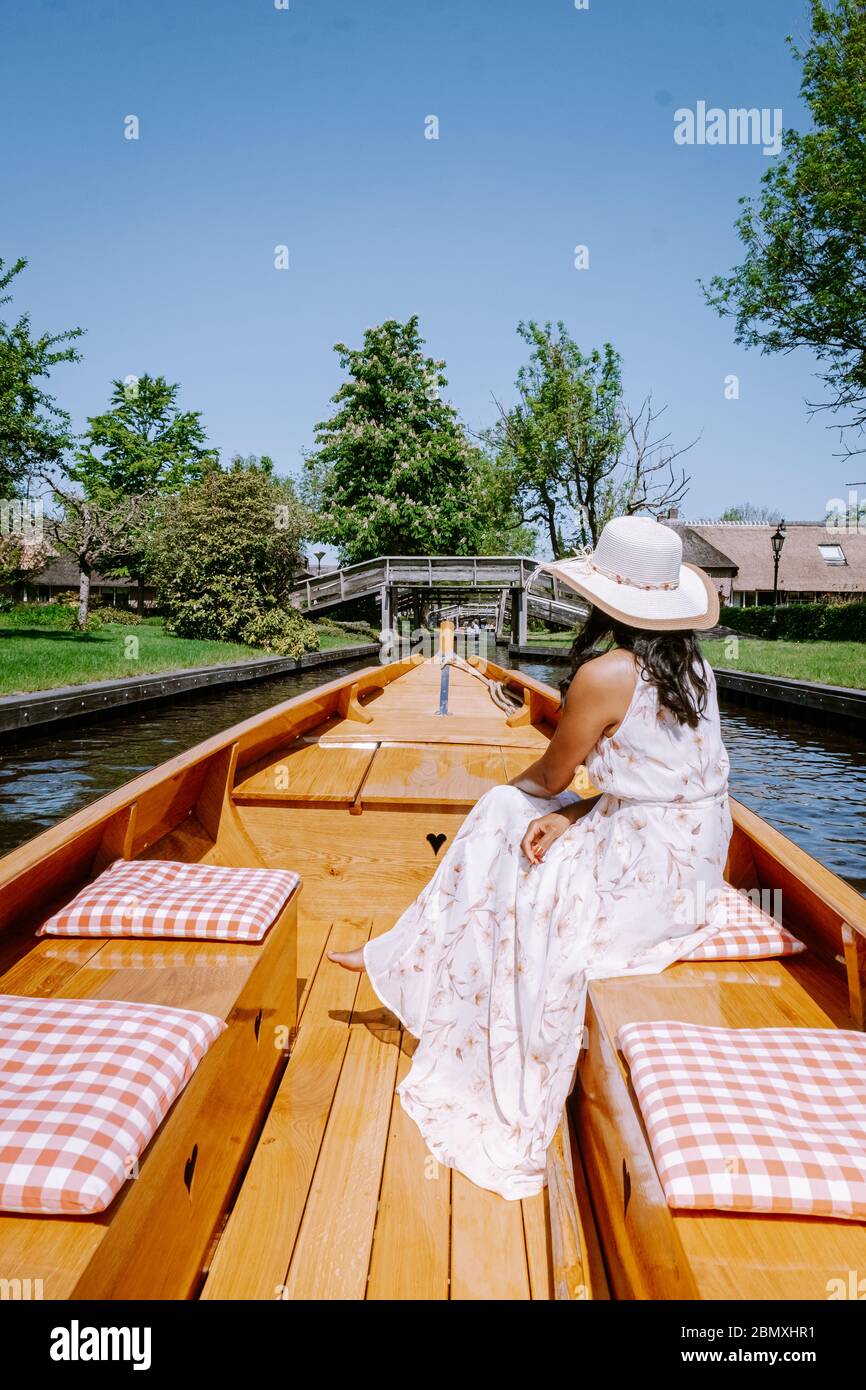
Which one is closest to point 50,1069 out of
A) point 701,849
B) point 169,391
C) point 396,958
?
point 396,958

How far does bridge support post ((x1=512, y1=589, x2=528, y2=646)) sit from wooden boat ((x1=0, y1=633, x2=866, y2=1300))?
2615 cm

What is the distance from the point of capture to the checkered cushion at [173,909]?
2.24m

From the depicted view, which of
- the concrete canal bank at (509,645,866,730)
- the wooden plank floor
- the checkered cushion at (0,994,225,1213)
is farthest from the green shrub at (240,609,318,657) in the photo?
the checkered cushion at (0,994,225,1213)

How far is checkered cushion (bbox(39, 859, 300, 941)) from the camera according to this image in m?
2.24

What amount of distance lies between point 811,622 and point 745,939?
24.3 meters

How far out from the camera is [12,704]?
379 inches

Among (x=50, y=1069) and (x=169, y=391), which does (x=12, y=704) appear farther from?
(x=169, y=391)

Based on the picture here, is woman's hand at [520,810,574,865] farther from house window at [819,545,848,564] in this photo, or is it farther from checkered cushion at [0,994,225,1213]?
house window at [819,545,848,564]

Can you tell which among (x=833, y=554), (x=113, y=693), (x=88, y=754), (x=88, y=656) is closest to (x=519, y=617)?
(x=88, y=656)

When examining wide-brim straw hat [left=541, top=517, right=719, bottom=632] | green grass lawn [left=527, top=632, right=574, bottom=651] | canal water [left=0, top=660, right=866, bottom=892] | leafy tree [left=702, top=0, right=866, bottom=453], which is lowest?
canal water [left=0, top=660, right=866, bottom=892]

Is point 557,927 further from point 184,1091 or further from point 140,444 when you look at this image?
point 140,444

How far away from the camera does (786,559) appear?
44500mm

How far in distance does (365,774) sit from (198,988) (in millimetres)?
1942

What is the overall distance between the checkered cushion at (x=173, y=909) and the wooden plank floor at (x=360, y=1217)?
532 mm
